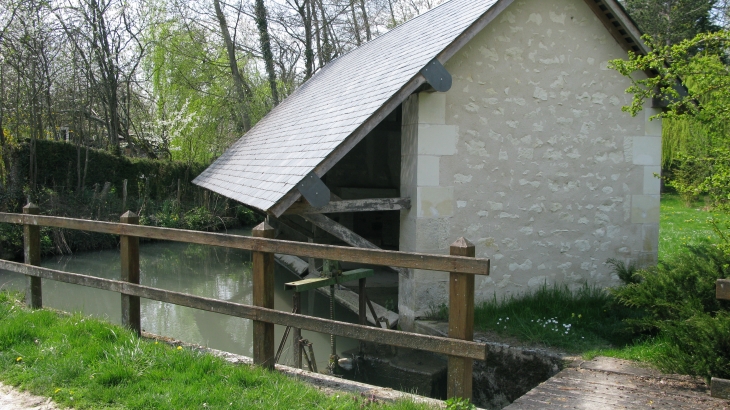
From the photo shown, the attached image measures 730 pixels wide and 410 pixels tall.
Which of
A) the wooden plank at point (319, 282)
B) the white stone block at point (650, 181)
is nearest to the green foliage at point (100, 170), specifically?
the wooden plank at point (319, 282)

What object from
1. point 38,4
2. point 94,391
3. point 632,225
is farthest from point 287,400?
point 38,4

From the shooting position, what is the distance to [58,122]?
17.0 m

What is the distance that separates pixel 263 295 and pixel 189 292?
7344mm

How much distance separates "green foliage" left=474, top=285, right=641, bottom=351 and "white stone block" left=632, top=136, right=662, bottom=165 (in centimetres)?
162

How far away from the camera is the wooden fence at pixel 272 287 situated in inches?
127

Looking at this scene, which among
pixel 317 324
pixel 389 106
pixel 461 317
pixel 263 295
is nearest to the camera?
pixel 461 317

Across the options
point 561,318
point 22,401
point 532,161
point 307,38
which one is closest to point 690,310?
point 561,318

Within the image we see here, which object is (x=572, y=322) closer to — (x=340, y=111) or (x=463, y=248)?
(x=463, y=248)

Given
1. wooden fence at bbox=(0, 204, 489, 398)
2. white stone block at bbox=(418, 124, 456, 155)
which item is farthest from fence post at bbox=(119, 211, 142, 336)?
white stone block at bbox=(418, 124, 456, 155)

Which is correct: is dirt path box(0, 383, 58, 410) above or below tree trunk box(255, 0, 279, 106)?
below

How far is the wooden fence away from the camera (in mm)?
3229

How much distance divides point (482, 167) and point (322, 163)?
1.95m

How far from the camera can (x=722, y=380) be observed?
119 inches

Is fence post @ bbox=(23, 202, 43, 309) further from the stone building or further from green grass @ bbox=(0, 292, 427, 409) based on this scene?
the stone building
